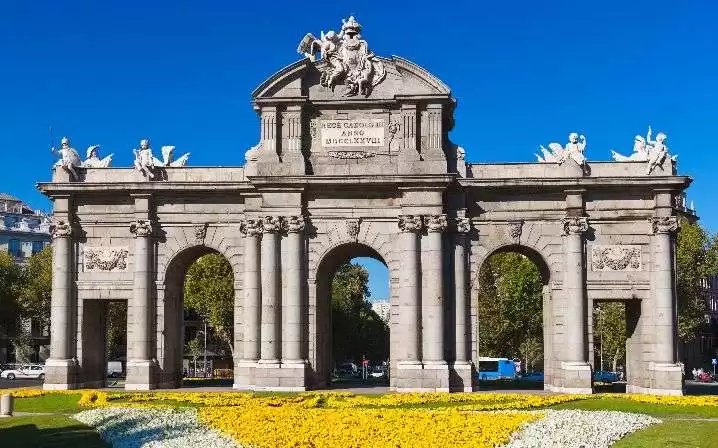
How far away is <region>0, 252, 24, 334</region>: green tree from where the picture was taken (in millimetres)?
83875

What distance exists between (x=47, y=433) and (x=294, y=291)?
1723 cm

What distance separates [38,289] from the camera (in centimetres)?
8312

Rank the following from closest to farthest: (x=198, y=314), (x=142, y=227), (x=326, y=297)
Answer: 1. (x=142, y=227)
2. (x=326, y=297)
3. (x=198, y=314)

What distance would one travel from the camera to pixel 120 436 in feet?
87.7

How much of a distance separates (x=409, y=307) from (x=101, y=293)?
1575cm

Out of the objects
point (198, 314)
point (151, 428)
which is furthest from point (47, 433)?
point (198, 314)

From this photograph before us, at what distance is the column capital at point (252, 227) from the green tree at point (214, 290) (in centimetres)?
3203

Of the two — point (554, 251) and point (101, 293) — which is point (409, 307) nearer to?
point (554, 251)

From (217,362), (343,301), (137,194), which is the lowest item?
(217,362)

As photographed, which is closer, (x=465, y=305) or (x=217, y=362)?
(x=465, y=305)

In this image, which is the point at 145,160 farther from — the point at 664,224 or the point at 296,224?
the point at 664,224

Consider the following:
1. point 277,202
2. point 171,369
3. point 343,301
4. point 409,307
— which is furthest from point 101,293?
point 343,301

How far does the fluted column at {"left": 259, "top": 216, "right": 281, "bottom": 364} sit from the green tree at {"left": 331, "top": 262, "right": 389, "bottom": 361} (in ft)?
159

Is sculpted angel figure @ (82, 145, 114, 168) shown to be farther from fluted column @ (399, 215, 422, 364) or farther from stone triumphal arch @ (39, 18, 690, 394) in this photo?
fluted column @ (399, 215, 422, 364)
